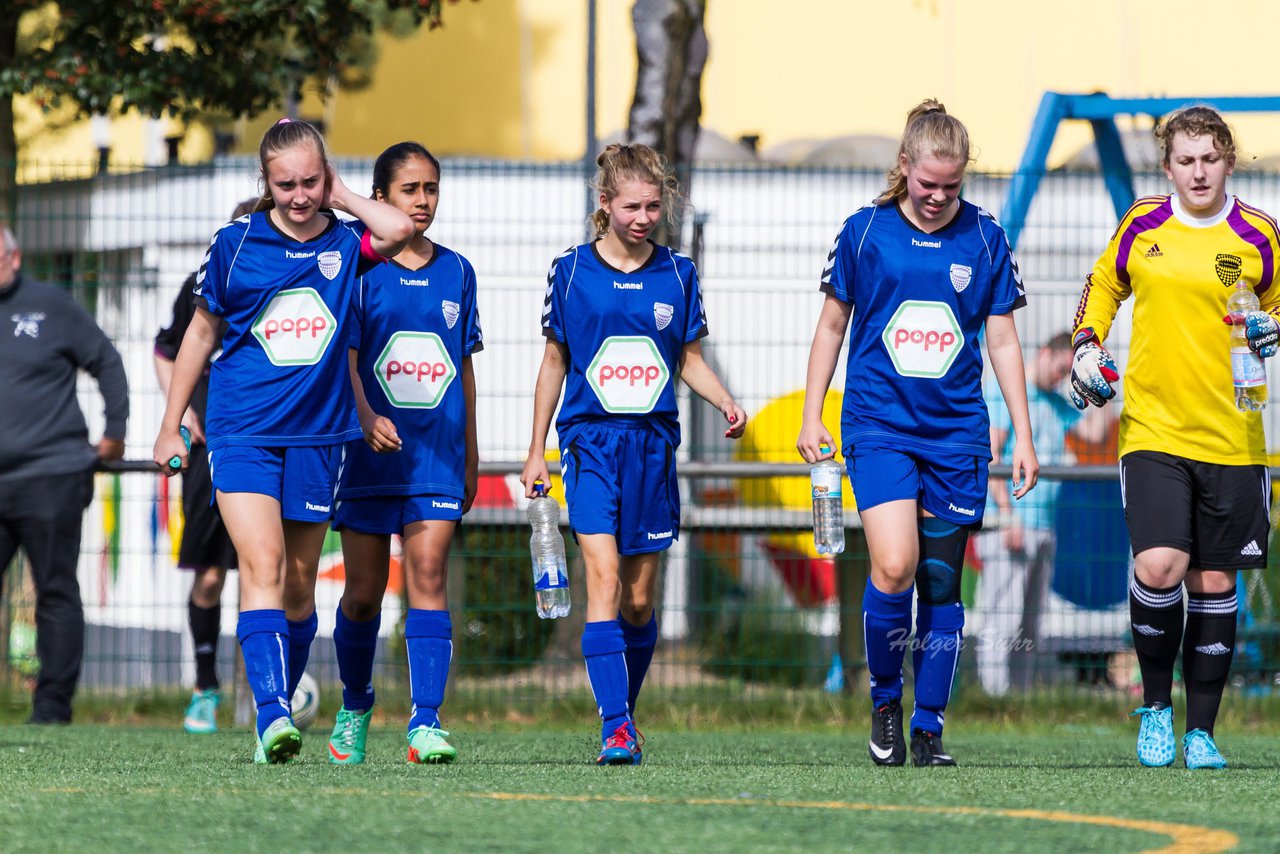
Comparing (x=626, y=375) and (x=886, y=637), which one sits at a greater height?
(x=626, y=375)

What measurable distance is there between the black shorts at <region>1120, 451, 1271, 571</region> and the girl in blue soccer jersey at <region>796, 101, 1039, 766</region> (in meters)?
0.36

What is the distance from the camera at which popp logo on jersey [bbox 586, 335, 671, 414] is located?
6629mm

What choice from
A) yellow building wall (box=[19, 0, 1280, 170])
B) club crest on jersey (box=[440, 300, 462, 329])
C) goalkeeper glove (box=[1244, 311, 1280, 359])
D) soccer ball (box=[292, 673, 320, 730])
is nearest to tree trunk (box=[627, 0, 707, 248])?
soccer ball (box=[292, 673, 320, 730])

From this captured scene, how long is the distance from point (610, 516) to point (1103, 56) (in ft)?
58.7

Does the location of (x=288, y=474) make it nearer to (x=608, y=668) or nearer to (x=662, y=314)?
(x=608, y=668)

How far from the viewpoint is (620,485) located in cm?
660

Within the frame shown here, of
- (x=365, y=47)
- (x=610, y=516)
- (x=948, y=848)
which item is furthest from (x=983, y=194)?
(x=365, y=47)

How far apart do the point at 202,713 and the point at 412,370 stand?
304 centimetres

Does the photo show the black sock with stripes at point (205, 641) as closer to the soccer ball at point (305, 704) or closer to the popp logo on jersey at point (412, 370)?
the soccer ball at point (305, 704)

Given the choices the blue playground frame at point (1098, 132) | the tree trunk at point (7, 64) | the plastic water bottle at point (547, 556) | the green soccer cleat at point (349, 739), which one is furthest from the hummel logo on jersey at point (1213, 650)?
Result: the tree trunk at point (7, 64)

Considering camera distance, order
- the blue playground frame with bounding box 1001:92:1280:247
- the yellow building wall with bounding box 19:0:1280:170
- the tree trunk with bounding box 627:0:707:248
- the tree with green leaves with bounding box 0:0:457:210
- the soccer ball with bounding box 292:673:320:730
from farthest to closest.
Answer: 1. the yellow building wall with bounding box 19:0:1280:170
2. the tree trunk with bounding box 627:0:707:248
3. the tree with green leaves with bounding box 0:0:457:210
4. the blue playground frame with bounding box 1001:92:1280:247
5. the soccer ball with bounding box 292:673:320:730

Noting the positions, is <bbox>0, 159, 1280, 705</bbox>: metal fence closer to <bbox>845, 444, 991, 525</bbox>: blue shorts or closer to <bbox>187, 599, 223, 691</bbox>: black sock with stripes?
<bbox>187, 599, 223, 691</bbox>: black sock with stripes

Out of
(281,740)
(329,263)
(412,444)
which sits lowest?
(281,740)

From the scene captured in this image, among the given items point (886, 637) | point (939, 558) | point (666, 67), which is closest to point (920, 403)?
point (939, 558)
